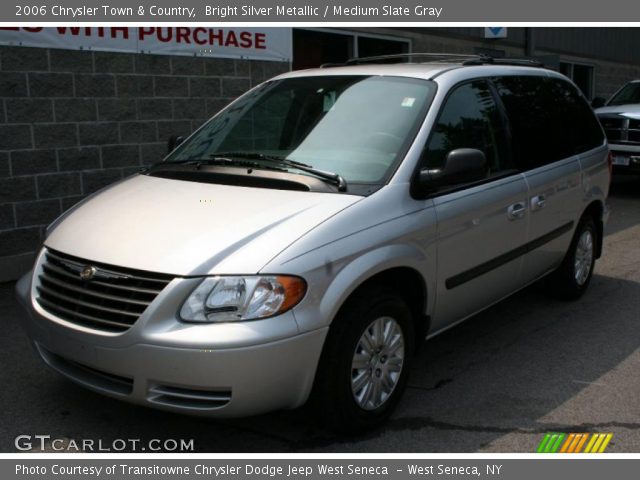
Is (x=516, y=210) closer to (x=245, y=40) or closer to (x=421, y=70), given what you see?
(x=421, y=70)

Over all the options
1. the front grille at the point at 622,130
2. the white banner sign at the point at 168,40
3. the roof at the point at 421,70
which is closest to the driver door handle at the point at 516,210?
the roof at the point at 421,70

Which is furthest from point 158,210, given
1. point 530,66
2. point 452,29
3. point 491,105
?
point 452,29

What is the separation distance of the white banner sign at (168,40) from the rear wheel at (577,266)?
14.3 feet

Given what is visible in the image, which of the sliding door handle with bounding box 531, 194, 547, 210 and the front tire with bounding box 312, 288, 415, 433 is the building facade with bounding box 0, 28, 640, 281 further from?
the front tire with bounding box 312, 288, 415, 433

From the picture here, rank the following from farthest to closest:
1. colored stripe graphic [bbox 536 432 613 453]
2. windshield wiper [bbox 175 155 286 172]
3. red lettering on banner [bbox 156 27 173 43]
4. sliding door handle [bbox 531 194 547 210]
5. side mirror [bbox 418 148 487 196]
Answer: red lettering on banner [bbox 156 27 173 43] → sliding door handle [bbox 531 194 547 210] → windshield wiper [bbox 175 155 286 172] → side mirror [bbox 418 148 487 196] → colored stripe graphic [bbox 536 432 613 453]

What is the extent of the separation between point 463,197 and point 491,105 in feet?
2.83

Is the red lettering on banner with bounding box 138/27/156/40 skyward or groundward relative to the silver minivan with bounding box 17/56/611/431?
skyward

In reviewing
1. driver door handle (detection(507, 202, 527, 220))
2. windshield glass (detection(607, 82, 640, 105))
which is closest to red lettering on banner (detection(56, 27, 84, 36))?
driver door handle (detection(507, 202, 527, 220))

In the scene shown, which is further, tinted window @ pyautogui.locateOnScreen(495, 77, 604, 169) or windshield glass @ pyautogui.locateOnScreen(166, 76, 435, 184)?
tinted window @ pyautogui.locateOnScreen(495, 77, 604, 169)

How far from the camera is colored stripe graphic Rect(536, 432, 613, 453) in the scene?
350 centimetres

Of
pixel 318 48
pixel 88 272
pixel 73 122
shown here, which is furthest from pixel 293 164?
pixel 318 48

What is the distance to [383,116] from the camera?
4109mm

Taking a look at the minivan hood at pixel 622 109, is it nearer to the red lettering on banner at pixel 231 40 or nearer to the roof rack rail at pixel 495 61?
the red lettering on banner at pixel 231 40

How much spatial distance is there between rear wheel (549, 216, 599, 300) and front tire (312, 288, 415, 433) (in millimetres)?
2392
